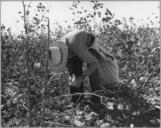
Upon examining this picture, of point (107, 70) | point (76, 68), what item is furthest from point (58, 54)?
point (107, 70)

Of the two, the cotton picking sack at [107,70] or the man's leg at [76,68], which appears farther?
the cotton picking sack at [107,70]

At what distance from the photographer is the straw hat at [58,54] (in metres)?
3.69

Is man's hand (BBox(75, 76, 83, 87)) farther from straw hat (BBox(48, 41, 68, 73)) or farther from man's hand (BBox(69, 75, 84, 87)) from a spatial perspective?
straw hat (BBox(48, 41, 68, 73))

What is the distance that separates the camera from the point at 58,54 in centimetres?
371

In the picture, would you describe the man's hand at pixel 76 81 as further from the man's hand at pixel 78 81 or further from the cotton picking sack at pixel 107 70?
the cotton picking sack at pixel 107 70

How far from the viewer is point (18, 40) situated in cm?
576

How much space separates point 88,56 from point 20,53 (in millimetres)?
1660

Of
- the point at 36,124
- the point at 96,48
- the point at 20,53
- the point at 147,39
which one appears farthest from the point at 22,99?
the point at 147,39

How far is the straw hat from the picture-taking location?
12.1ft

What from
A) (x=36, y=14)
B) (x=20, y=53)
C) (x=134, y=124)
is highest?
(x=36, y=14)

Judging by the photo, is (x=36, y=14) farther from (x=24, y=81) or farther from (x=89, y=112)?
(x=89, y=112)

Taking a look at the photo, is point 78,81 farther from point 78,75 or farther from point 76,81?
point 78,75

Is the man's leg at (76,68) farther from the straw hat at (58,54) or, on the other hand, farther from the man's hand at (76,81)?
the straw hat at (58,54)

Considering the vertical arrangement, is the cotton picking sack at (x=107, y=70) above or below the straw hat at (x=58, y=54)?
below
